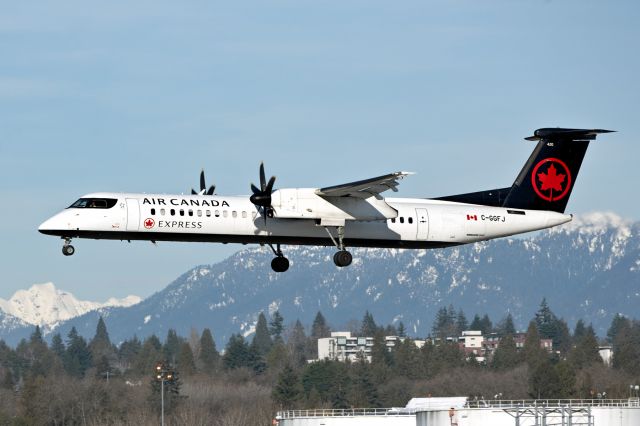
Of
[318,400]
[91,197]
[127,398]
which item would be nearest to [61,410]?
[127,398]

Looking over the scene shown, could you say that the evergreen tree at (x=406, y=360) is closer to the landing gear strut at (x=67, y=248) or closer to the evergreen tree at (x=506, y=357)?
the evergreen tree at (x=506, y=357)

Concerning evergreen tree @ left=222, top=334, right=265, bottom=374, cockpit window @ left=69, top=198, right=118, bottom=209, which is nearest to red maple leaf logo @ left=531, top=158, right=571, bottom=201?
cockpit window @ left=69, top=198, right=118, bottom=209

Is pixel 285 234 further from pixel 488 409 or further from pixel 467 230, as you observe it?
pixel 488 409

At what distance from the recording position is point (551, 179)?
57.9 metres

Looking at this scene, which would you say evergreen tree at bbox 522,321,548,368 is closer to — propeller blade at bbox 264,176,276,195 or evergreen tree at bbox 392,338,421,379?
evergreen tree at bbox 392,338,421,379

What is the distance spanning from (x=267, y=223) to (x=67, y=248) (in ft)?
26.9

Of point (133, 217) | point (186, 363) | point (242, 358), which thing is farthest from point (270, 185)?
point (186, 363)

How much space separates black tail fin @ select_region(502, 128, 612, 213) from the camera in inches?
2259

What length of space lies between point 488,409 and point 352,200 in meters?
20.6

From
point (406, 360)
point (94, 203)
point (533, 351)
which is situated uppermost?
point (94, 203)

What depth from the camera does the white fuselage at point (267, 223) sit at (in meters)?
50.6

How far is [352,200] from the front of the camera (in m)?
53.0

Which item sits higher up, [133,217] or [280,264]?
[133,217]

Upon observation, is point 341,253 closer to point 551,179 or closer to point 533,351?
point 551,179
